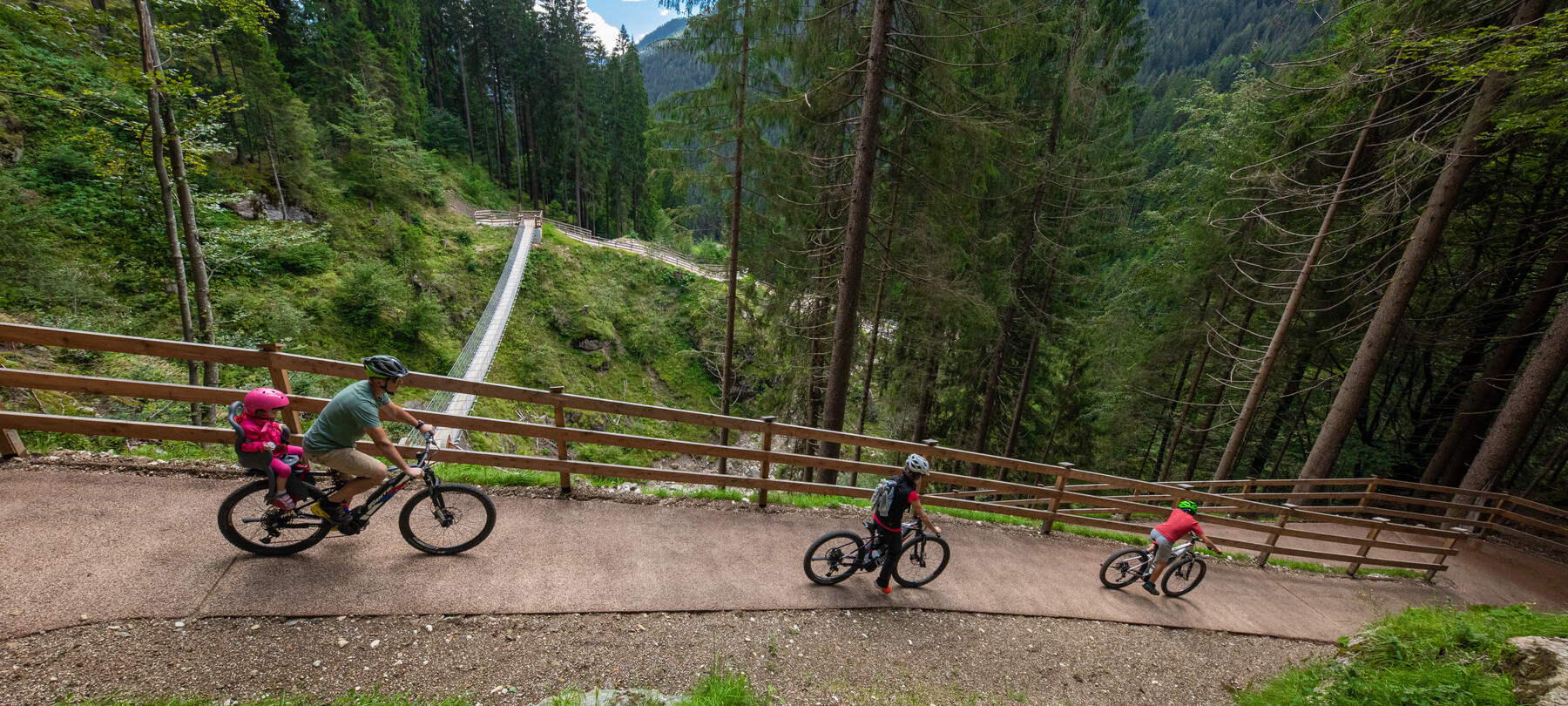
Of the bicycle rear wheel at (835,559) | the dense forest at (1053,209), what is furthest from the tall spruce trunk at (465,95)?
the bicycle rear wheel at (835,559)

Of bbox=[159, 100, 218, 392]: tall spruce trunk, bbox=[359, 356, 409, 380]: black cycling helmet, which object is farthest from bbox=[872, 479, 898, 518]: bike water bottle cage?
bbox=[159, 100, 218, 392]: tall spruce trunk

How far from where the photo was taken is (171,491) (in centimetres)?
487

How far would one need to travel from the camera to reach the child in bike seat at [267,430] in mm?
3914

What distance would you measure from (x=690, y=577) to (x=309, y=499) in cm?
338

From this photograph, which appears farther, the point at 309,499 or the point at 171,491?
the point at 171,491

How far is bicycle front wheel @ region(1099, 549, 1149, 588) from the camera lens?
6867 millimetres

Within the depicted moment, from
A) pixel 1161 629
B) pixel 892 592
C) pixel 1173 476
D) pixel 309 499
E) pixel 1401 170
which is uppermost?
pixel 1401 170

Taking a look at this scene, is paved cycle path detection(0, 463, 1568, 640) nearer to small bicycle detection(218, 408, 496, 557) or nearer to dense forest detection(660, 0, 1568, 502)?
small bicycle detection(218, 408, 496, 557)

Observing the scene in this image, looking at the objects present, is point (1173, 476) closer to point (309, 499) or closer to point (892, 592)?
point (892, 592)

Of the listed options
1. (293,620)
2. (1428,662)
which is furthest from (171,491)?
(1428,662)

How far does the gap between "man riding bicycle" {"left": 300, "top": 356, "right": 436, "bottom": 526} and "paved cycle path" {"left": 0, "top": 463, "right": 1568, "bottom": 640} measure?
752mm

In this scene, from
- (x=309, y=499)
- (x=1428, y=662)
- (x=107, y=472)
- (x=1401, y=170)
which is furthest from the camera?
(x=1401, y=170)

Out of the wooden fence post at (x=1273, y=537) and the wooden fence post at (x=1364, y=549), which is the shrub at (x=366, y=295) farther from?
the wooden fence post at (x=1364, y=549)

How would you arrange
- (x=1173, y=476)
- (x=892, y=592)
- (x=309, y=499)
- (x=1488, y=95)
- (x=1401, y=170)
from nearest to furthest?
(x=309, y=499) < (x=892, y=592) < (x=1488, y=95) < (x=1401, y=170) < (x=1173, y=476)
